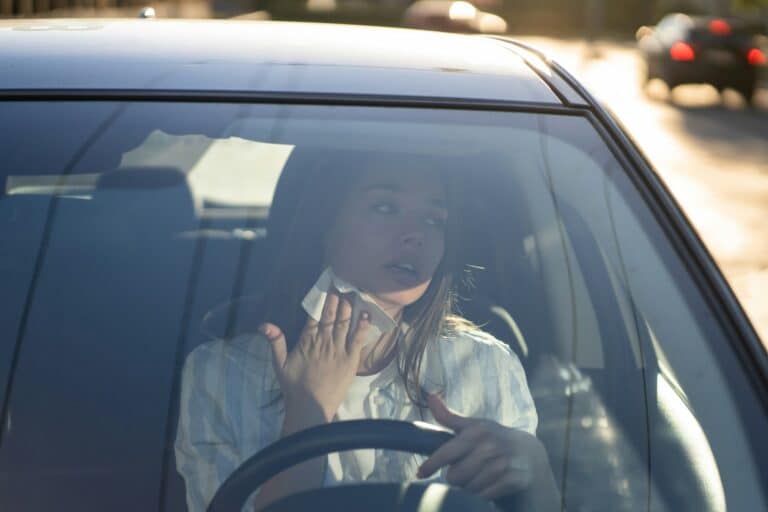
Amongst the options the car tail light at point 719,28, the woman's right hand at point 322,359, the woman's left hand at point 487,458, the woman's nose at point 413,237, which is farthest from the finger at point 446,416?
the car tail light at point 719,28

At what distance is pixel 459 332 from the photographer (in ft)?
7.38

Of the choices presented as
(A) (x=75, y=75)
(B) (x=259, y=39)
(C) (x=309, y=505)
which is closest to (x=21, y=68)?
(A) (x=75, y=75)

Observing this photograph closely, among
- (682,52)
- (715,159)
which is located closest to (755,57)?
(682,52)

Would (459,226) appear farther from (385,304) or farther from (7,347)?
(7,347)

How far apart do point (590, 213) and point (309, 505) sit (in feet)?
2.43

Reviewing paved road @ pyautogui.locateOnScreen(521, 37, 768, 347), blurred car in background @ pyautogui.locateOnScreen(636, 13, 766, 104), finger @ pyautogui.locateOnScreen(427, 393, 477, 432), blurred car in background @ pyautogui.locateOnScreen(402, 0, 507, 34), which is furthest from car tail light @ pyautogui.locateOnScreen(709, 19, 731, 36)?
finger @ pyautogui.locateOnScreen(427, 393, 477, 432)

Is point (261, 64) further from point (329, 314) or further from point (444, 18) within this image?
point (444, 18)

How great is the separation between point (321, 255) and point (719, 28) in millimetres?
27071

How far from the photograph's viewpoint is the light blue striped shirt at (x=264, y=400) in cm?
203

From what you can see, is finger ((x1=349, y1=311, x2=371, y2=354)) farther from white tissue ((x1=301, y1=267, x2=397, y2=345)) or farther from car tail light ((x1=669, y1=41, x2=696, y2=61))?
car tail light ((x1=669, y1=41, x2=696, y2=61))

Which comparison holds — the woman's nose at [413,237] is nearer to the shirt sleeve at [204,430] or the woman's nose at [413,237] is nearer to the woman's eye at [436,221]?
the woman's eye at [436,221]

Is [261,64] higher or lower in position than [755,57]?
higher

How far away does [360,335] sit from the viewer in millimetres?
2176

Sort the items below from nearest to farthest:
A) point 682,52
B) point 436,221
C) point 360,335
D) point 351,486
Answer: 1. point 351,486
2. point 360,335
3. point 436,221
4. point 682,52
